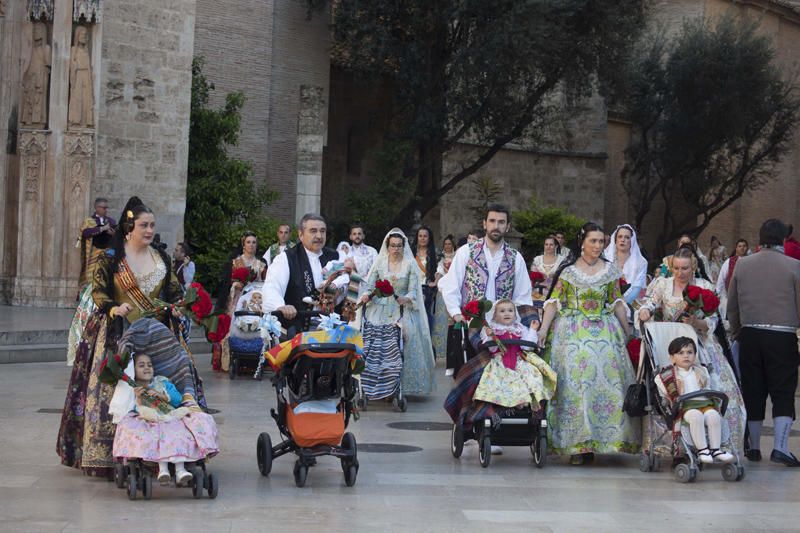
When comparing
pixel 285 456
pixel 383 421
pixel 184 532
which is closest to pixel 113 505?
pixel 184 532

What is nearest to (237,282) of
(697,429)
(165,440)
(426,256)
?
(426,256)

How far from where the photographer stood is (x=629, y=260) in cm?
1330

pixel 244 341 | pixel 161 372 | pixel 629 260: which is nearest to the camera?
pixel 161 372

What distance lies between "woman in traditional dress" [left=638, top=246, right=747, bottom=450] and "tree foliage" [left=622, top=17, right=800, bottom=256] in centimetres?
3012

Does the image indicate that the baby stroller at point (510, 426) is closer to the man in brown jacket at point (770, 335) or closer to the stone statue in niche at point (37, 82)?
the man in brown jacket at point (770, 335)

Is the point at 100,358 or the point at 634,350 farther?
the point at 634,350

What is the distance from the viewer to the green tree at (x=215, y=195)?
28.0 meters

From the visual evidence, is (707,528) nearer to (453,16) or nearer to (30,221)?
(30,221)

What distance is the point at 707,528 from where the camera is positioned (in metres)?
8.06

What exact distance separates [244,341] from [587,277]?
726 centimetres

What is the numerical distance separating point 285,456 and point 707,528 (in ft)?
12.2

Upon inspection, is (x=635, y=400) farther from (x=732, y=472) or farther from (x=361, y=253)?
(x=361, y=253)

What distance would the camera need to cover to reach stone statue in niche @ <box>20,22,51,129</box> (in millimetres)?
23062

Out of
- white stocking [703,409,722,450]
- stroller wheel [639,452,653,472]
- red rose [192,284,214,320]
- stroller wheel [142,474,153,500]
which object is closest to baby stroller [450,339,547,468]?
stroller wheel [639,452,653,472]
